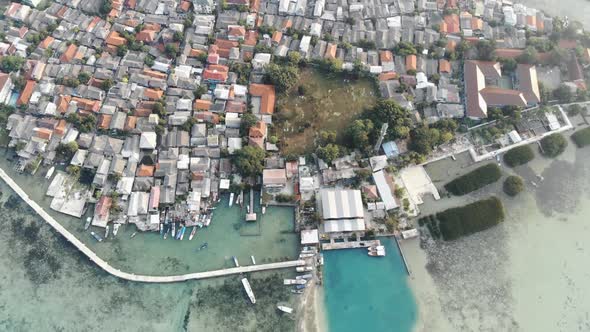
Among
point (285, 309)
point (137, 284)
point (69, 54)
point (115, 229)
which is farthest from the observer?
point (69, 54)

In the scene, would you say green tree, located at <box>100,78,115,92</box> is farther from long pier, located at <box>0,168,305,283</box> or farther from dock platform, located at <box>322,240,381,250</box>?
dock platform, located at <box>322,240,381,250</box>

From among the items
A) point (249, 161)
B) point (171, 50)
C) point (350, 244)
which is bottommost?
point (350, 244)

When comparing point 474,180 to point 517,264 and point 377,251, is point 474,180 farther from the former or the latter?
point 377,251

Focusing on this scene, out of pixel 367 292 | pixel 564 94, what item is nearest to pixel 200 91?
pixel 367 292

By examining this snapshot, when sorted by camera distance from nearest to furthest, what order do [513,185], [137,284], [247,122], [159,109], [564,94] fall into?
[137,284]
[513,185]
[247,122]
[159,109]
[564,94]

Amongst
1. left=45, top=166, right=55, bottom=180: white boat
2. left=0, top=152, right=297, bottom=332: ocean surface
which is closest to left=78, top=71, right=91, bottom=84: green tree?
left=45, top=166, right=55, bottom=180: white boat

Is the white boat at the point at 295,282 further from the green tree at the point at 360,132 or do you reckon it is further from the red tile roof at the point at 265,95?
the red tile roof at the point at 265,95

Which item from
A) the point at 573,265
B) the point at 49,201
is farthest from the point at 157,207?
the point at 573,265
